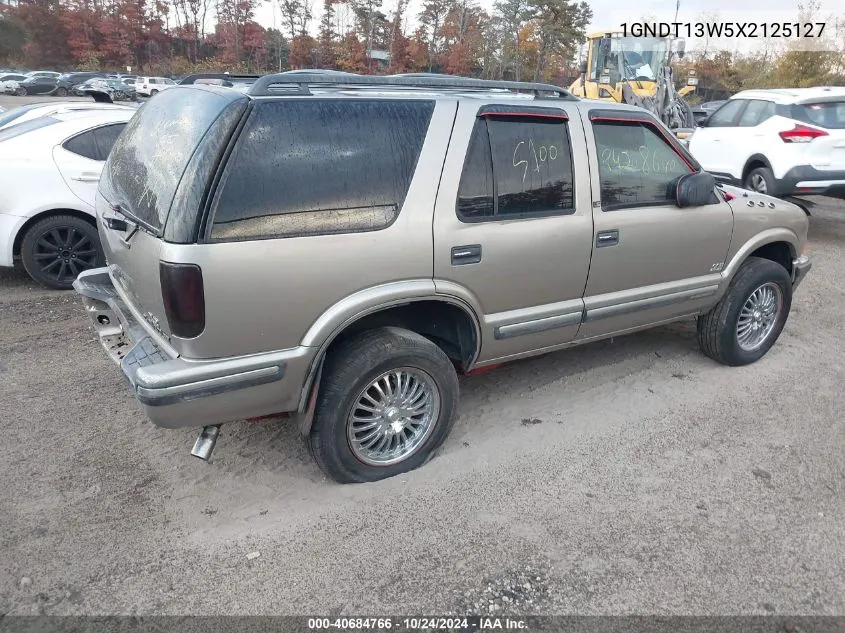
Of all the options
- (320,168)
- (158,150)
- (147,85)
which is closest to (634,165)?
(320,168)

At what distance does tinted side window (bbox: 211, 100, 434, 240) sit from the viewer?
2.67 m

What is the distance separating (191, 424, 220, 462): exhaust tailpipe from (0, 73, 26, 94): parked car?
154ft

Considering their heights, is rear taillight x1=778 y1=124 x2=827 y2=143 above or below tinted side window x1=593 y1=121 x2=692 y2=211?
below

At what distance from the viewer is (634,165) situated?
3881 mm

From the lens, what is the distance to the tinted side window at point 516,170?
10.6ft

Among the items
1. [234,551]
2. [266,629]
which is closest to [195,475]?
[234,551]

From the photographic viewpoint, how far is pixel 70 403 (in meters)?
4.01

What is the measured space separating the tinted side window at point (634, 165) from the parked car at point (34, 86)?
46927 millimetres

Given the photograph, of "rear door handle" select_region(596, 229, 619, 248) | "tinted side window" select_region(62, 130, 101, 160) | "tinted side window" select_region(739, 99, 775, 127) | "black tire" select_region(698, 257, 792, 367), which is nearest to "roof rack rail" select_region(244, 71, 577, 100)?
"rear door handle" select_region(596, 229, 619, 248)

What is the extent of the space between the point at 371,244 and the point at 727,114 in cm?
926

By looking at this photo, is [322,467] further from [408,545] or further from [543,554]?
[543,554]

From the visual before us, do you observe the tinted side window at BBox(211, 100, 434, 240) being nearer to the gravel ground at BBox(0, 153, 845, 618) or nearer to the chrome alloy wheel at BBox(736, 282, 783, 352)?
the gravel ground at BBox(0, 153, 845, 618)

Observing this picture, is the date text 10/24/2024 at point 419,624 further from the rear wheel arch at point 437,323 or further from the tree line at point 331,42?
the tree line at point 331,42

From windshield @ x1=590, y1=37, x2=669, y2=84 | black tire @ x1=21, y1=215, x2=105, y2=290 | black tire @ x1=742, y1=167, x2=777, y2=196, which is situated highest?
windshield @ x1=590, y1=37, x2=669, y2=84
